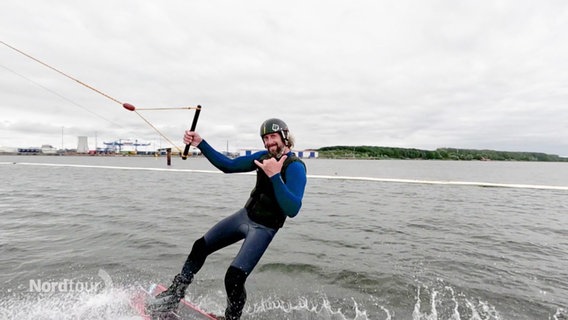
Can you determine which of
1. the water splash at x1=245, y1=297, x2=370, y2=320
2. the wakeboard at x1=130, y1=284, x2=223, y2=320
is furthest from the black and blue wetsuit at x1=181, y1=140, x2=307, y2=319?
the water splash at x1=245, y1=297, x2=370, y2=320

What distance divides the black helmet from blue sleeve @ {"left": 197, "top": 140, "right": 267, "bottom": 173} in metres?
0.69

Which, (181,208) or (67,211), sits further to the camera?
(181,208)

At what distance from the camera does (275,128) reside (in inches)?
168

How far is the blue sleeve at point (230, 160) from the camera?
16.1 feet

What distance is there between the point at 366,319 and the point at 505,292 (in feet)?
11.0

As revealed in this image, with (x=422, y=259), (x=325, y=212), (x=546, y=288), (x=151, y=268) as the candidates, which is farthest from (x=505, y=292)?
(x=325, y=212)

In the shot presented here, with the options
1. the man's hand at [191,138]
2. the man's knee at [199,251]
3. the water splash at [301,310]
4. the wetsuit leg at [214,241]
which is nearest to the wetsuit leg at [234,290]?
the wetsuit leg at [214,241]

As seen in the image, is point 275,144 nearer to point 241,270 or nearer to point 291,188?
point 291,188

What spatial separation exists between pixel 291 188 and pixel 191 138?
1.93m

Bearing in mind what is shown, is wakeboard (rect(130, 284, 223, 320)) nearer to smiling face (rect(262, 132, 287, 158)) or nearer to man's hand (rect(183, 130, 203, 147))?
man's hand (rect(183, 130, 203, 147))

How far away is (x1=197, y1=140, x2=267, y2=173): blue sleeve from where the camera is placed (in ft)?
16.1

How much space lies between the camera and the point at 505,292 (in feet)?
20.5

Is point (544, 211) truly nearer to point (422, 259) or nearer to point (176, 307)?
point (422, 259)

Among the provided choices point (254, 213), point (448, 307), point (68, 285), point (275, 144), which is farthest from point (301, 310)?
point (68, 285)
